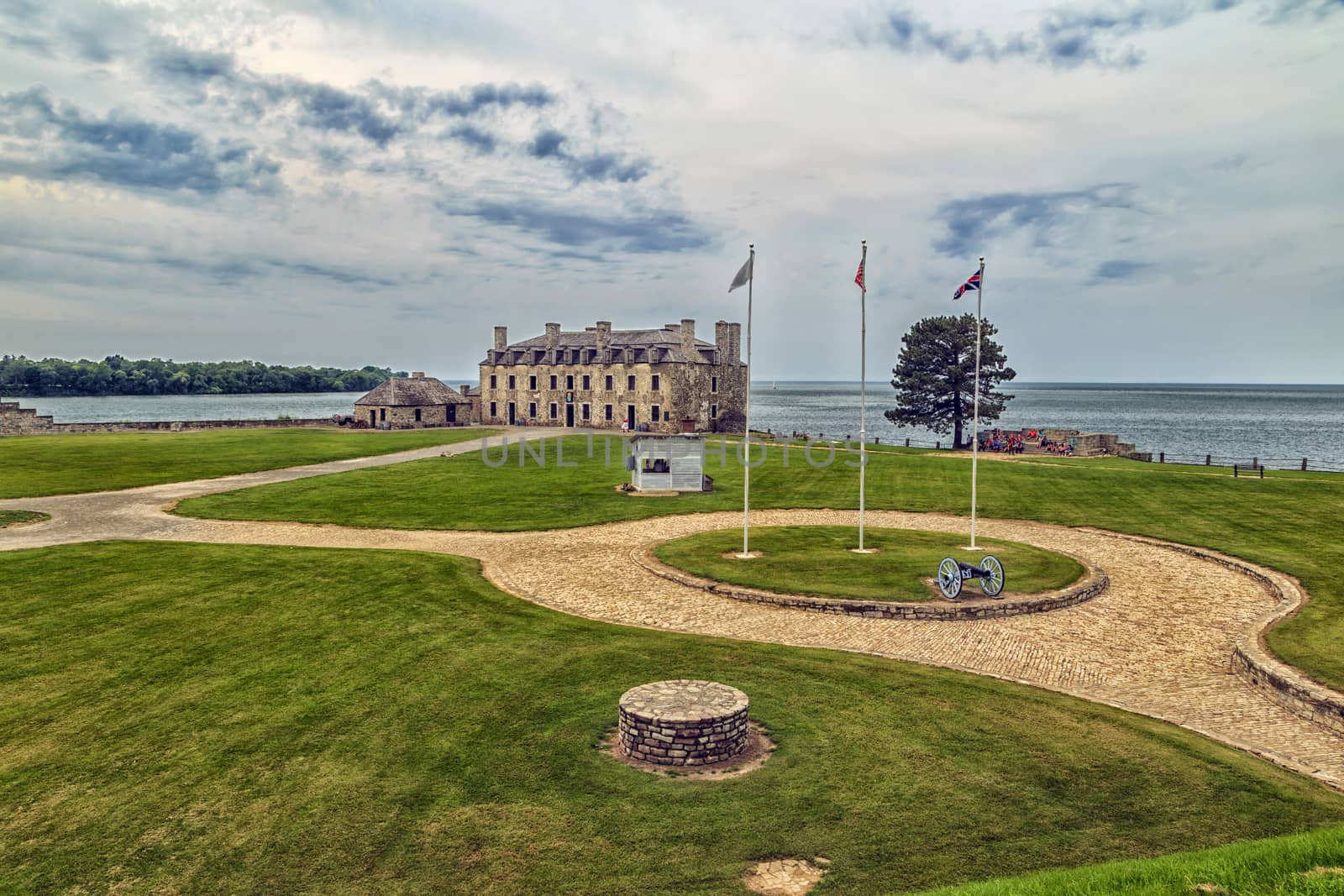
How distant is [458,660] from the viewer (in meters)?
13.1

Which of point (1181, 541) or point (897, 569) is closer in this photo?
point (897, 569)

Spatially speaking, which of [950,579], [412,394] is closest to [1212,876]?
[950,579]

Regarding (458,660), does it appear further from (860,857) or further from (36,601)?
(36,601)

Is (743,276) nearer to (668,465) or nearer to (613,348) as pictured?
(668,465)

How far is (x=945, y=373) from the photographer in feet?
203

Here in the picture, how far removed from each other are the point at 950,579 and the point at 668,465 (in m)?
17.7

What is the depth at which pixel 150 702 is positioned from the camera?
11.2 m

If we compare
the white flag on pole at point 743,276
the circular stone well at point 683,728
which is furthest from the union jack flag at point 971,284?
the circular stone well at point 683,728

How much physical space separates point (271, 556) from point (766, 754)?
15.9 m

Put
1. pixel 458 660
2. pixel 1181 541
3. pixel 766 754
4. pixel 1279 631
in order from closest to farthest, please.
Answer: pixel 766 754 → pixel 458 660 → pixel 1279 631 → pixel 1181 541

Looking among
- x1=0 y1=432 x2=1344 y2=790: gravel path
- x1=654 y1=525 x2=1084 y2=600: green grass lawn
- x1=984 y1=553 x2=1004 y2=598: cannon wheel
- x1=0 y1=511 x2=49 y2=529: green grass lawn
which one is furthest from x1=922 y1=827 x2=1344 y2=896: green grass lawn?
x1=0 y1=511 x2=49 y2=529: green grass lawn

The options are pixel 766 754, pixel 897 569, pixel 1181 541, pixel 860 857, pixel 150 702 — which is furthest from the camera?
pixel 1181 541

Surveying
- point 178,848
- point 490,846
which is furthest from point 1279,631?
point 178,848

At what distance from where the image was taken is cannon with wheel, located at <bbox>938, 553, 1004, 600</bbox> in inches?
658
